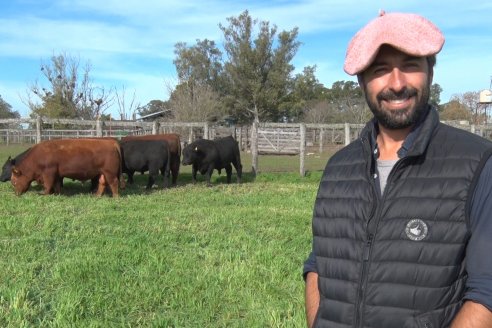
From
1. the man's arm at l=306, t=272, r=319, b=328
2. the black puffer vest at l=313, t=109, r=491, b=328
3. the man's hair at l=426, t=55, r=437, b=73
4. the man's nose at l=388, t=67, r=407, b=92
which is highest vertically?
the man's hair at l=426, t=55, r=437, b=73

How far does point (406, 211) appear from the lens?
1759 mm

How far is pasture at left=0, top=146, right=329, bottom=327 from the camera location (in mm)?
4270

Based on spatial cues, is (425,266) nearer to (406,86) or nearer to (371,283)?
(371,283)

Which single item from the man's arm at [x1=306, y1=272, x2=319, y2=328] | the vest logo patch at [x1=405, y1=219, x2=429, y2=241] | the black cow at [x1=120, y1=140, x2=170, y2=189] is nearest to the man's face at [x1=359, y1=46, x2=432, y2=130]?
the vest logo patch at [x1=405, y1=219, x2=429, y2=241]

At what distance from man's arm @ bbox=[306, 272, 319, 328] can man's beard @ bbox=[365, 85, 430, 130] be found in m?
0.76

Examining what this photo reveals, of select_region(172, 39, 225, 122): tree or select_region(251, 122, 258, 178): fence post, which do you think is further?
select_region(172, 39, 225, 122): tree

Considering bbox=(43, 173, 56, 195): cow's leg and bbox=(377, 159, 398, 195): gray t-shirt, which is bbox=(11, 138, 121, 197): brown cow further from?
bbox=(377, 159, 398, 195): gray t-shirt

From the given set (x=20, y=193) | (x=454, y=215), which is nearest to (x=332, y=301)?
(x=454, y=215)

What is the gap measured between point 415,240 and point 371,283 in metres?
0.22

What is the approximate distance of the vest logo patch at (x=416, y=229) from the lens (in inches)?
67.5

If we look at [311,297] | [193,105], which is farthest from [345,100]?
[311,297]

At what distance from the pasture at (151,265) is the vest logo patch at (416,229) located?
2608mm

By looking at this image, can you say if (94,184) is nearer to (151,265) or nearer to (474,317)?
(151,265)

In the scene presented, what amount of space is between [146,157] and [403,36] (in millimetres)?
13206
